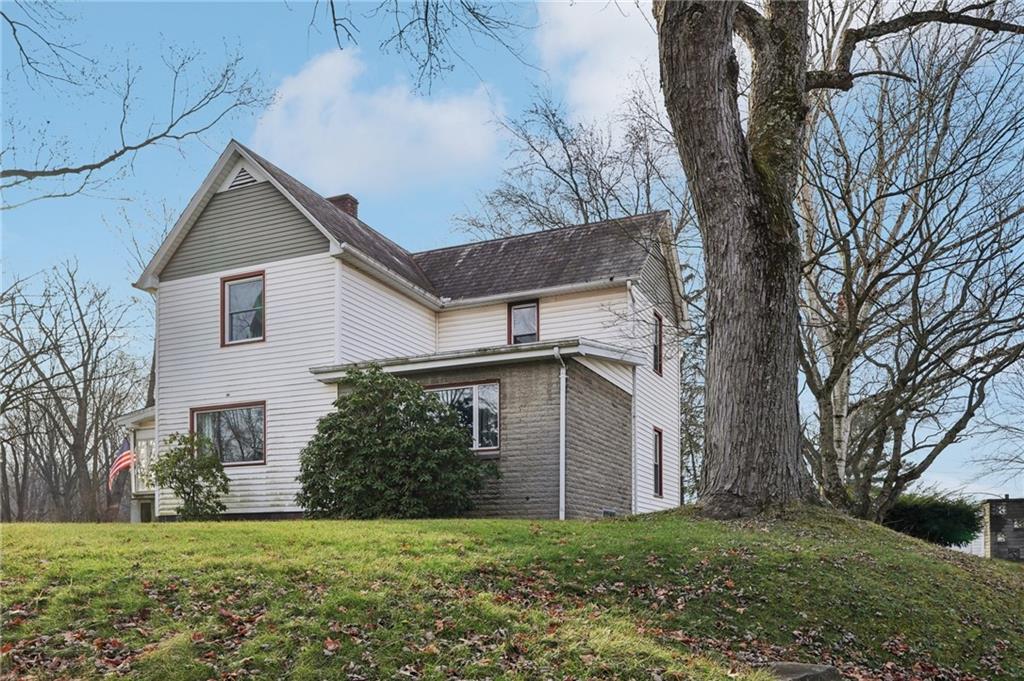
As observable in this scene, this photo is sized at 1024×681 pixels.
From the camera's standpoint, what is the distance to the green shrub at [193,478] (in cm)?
1716

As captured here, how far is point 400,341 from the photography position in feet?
62.9

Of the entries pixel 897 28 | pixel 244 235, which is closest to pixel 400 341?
pixel 244 235

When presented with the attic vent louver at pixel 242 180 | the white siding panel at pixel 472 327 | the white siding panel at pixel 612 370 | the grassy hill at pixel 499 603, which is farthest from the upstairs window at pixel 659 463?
the attic vent louver at pixel 242 180

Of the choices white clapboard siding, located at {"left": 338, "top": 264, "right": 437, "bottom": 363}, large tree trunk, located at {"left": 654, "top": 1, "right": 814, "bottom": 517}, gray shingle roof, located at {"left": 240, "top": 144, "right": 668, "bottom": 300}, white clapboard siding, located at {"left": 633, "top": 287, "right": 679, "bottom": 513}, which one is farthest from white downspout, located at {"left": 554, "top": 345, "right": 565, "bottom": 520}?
white clapboard siding, located at {"left": 338, "top": 264, "right": 437, "bottom": 363}

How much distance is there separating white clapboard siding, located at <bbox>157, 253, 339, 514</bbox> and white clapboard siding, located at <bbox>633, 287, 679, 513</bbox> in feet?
22.2

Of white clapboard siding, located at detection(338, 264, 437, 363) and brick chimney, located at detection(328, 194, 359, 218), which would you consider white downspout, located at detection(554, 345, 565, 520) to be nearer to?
white clapboard siding, located at detection(338, 264, 437, 363)

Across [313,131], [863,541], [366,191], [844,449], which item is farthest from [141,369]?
[863,541]

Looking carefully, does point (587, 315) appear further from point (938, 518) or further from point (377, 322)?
point (938, 518)

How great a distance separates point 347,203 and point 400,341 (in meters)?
5.55

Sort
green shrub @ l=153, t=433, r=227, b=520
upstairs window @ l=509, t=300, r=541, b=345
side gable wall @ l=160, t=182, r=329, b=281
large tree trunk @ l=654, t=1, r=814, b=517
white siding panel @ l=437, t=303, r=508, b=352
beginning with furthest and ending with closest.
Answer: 1. white siding panel @ l=437, t=303, r=508, b=352
2. upstairs window @ l=509, t=300, r=541, b=345
3. side gable wall @ l=160, t=182, r=329, b=281
4. green shrub @ l=153, t=433, r=227, b=520
5. large tree trunk @ l=654, t=1, r=814, b=517

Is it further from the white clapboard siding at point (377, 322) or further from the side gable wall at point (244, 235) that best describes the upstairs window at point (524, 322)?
the side gable wall at point (244, 235)

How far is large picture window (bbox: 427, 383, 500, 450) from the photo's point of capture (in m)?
15.8

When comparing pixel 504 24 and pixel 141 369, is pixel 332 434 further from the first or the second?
pixel 141 369

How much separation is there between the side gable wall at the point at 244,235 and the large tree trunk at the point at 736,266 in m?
9.12
